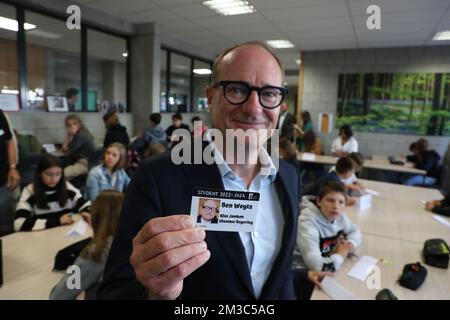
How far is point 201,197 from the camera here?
2.14ft

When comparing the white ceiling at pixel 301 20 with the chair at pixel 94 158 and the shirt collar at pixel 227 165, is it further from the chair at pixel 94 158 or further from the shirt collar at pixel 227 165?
the shirt collar at pixel 227 165

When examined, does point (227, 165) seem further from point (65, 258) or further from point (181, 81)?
point (181, 81)

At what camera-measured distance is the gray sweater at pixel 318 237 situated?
169 centimetres

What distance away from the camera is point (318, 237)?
1.86 meters

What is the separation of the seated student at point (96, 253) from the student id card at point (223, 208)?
0.97 meters

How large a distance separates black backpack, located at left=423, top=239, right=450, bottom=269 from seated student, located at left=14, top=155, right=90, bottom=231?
2.40m

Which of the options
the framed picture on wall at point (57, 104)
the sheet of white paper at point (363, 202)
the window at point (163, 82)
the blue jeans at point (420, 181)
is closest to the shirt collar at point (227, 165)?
the sheet of white paper at point (363, 202)

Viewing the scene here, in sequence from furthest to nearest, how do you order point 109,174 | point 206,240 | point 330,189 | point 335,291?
point 109,174, point 330,189, point 335,291, point 206,240

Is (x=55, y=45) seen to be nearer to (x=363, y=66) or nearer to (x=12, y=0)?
(x=12, y=0)

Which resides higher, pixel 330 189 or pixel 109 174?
pixel 330 189

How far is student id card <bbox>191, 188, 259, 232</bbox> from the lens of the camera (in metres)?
0.65

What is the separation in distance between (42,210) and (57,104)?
3063 millimetres

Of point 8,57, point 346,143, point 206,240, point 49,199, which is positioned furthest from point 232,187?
point 346,143
